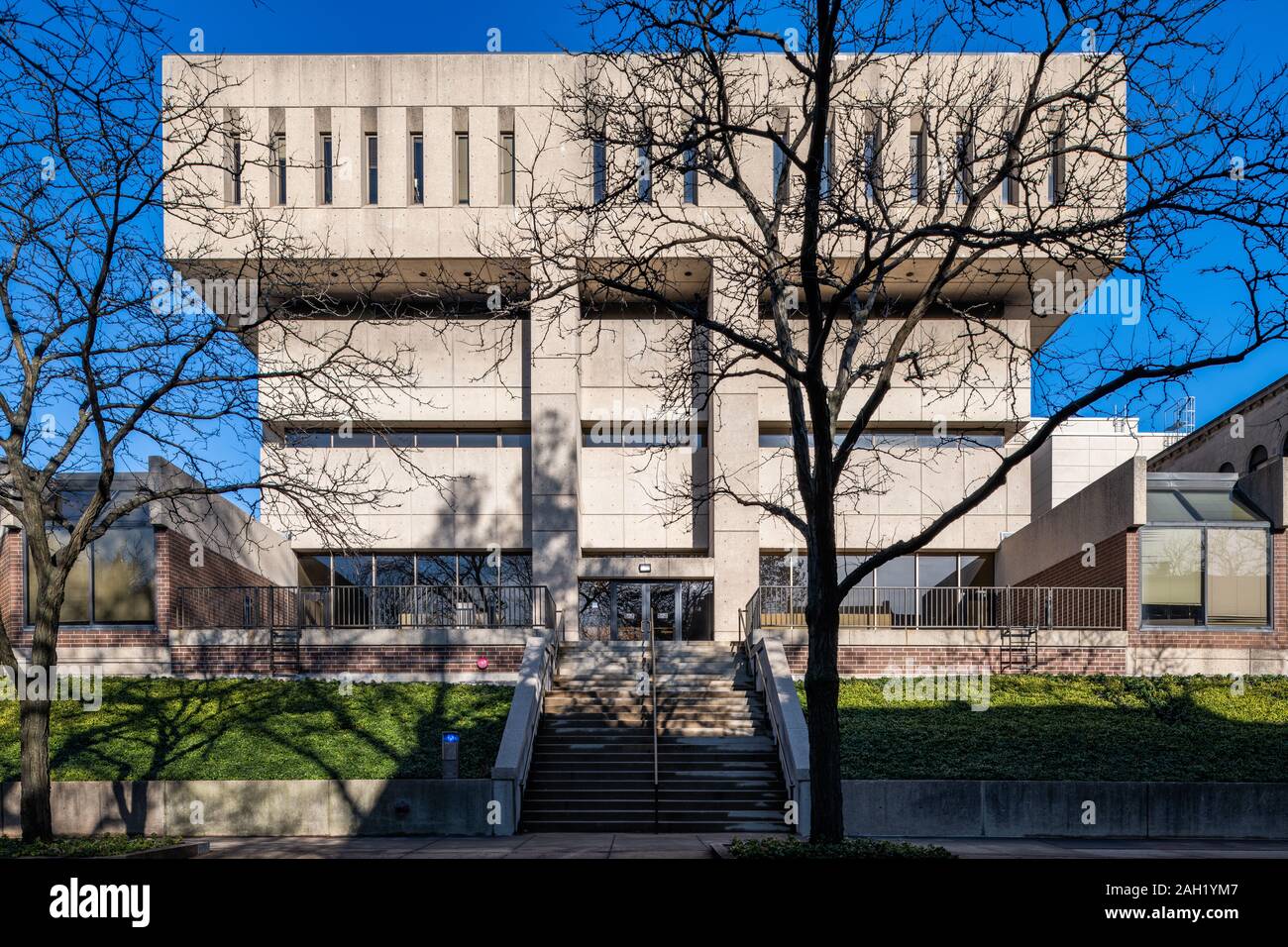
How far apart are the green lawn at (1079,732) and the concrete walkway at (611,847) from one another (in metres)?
1.58

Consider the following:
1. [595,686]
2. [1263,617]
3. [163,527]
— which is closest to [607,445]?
[595,686]

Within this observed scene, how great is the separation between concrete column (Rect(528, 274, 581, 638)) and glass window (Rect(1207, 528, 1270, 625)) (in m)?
15.2

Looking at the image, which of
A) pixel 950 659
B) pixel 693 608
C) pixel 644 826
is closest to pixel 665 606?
pixel 693 608

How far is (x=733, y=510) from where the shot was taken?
27.3m

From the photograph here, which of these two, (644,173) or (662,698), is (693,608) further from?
(644,173)

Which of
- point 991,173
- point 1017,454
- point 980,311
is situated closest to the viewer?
point 1017,454

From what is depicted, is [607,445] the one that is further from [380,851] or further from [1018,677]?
[380,851]

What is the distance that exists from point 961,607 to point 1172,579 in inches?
208

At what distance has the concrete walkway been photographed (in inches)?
492

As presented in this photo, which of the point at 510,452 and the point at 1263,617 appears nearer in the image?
the point at 1263,617

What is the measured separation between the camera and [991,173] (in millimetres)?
10844

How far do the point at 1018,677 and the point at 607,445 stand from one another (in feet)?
41.2

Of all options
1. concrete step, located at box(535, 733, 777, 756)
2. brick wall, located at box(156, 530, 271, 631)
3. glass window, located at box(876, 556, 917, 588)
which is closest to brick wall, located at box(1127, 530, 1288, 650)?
glass window, located at box(876, 556, 917, 588)

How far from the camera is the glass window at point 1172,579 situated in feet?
76.9
